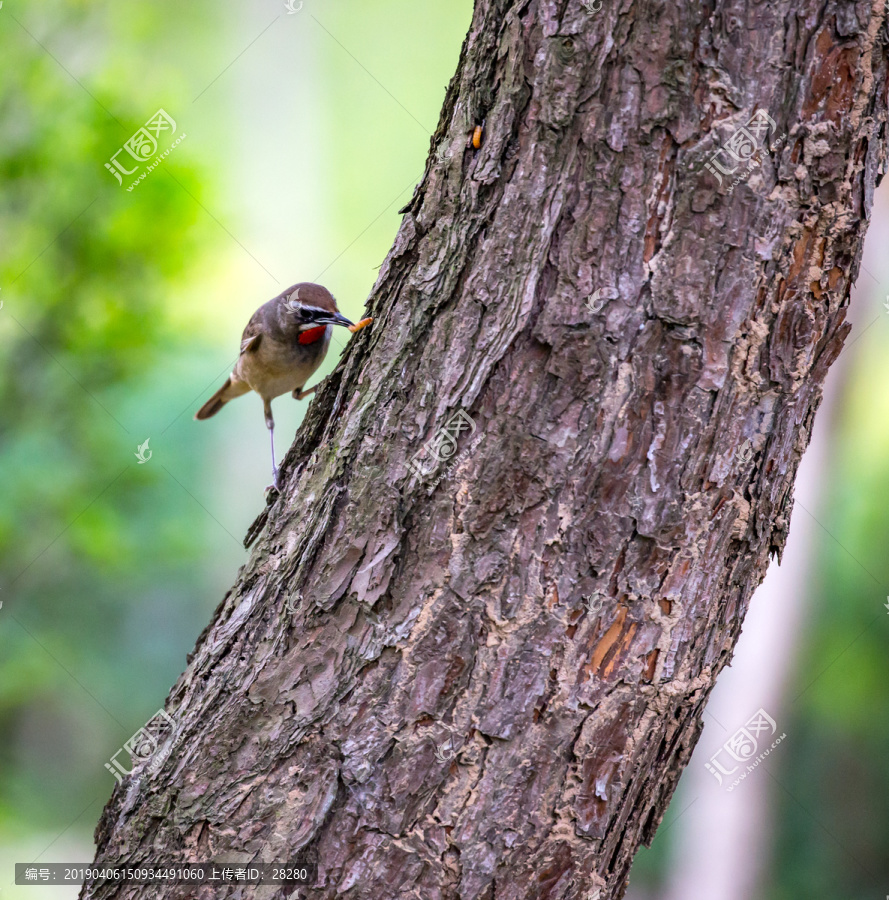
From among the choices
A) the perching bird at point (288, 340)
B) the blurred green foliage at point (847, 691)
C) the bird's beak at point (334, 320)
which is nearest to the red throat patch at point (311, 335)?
the perching bird at point (288, 340)

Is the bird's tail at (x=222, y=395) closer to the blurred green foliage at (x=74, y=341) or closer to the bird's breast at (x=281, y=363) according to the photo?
the bird's breast at (x=281, y=363)

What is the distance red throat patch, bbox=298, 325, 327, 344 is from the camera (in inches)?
129

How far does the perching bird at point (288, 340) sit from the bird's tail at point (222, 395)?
0.20 meters

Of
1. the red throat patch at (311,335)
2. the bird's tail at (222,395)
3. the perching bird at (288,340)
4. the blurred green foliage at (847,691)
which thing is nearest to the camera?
the perching bird at (288,340)

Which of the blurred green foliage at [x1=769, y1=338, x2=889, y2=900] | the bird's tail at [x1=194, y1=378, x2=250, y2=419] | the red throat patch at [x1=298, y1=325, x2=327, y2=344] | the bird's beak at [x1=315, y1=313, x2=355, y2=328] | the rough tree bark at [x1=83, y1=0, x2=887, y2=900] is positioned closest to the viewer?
the rough tree bark at [x1=83, y1=0, x2=887, y2=900]

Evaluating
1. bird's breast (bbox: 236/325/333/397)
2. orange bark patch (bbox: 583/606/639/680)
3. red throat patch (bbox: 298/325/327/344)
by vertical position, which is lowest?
orange bark patch (bbox: 583/606/639/680)

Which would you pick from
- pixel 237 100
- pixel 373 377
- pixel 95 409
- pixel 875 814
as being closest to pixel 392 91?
pixel 237 100

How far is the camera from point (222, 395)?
3928 millimetres

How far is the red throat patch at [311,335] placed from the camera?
10.8 ft

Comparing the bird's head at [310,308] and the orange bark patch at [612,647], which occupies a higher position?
the bird's head at [310,308]

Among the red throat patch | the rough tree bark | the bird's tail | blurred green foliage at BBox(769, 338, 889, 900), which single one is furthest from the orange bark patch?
blurred green foliage at BBox(769, 338, 889, 900)

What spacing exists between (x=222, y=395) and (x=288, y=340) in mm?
781

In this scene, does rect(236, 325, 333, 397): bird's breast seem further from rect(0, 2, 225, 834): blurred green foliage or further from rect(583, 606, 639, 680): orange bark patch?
rect(583, 606, 639, 680): orange bark patch

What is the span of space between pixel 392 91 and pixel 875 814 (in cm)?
645
